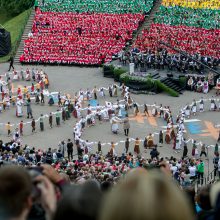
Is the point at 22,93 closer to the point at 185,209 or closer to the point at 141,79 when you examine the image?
the point at 141,79

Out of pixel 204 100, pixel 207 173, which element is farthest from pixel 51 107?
pixel 207 173

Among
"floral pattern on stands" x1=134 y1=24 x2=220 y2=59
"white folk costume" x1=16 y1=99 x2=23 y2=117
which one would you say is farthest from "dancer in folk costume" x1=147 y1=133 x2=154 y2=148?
"floral pattern on stands" x1=134 y1=24 x2=220 y2=59

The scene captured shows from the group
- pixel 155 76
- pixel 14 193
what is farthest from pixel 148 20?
pixel 14 193

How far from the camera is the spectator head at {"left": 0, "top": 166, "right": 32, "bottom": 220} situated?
13.2ft

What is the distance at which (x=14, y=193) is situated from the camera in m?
4.04

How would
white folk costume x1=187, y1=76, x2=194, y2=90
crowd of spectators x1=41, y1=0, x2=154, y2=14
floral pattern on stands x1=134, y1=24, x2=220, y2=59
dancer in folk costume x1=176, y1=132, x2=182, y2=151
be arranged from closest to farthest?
dancer in folk costume x1=176, y1=132, x2=182, y2=151 → white folk costume x1=187, y1=76, x2=194, y2=90 → floral pattern on stands x1=134, y1=24, x2=220, y2=59 → crowd of spectators x1=41, y1=0, x2=154, y2=14

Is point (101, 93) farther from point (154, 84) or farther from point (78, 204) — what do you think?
point (78, 204)

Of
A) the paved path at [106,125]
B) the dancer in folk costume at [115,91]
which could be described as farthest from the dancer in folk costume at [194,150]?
the dancer in folk costume at [115,91]

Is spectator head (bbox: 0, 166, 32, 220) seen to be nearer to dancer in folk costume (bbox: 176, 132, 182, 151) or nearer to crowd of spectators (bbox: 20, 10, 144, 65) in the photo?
dancer in folk costume (bbox: 176, 132, 182, 151)

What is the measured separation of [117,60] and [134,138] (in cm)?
1454

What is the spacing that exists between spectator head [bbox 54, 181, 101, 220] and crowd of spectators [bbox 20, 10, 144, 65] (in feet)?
137

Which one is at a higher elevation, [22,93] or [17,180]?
[17,180]

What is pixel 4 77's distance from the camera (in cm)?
4272

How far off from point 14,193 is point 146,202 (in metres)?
1.09
